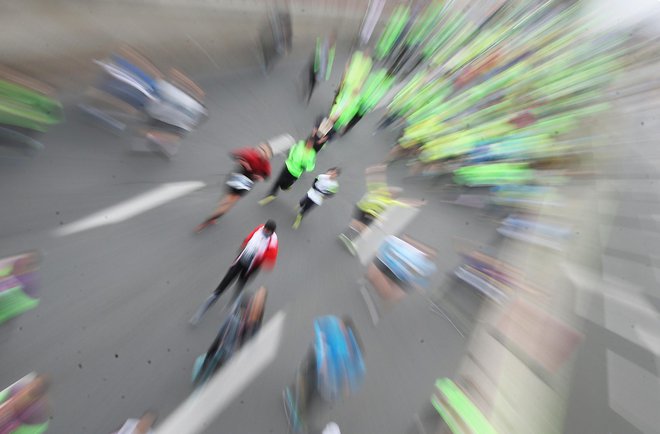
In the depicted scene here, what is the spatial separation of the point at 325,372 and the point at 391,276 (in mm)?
1137

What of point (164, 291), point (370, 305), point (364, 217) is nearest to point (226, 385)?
point (164, 291)

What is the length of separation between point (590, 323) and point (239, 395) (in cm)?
326

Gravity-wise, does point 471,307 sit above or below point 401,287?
above

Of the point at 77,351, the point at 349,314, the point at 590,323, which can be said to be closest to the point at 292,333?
the point at 349,314

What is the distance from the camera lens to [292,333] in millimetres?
2725

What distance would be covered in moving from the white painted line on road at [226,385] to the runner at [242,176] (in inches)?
41.2

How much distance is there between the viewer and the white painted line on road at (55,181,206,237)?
8.89ft

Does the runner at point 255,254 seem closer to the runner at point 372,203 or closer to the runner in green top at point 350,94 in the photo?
the runner at point 372,203

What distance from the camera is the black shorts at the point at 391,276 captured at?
3.07 metres

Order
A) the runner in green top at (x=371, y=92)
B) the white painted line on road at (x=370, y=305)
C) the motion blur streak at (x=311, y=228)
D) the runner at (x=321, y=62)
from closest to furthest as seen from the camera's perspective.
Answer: the motion blur streak at (x=311, y=228) → the white painted line on road at (x=370, y=305) → the runner in green top at (x=371, y=92) → the runner at (x=321, y=62)

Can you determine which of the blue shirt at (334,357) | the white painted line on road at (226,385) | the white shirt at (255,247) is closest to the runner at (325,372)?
the blue shirt at (334,357)

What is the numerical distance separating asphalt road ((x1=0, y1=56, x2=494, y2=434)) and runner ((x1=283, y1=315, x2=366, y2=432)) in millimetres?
107

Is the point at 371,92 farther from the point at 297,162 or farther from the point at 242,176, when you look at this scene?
the point at 242,176

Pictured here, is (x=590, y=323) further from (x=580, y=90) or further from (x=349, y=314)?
(x=580, y=90)
